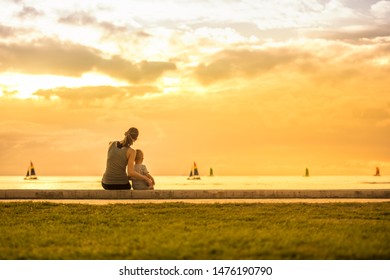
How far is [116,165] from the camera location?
567 inches

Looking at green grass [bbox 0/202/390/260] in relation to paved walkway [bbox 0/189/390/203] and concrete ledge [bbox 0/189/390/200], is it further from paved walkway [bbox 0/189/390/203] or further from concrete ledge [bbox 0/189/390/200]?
concrete ledge [bbox 0/189/390/200]

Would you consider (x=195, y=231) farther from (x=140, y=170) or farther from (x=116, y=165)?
(x=140, y=170)

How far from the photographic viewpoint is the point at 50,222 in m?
11.3

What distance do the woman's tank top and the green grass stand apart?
104 centimetres

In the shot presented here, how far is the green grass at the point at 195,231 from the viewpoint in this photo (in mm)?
7938

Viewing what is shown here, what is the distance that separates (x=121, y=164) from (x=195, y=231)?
5.18m

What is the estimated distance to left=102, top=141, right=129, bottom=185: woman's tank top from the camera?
14234mm

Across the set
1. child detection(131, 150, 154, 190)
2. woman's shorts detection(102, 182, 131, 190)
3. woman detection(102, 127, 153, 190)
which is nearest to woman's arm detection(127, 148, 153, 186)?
woman detection(102, 127, 153, 190)

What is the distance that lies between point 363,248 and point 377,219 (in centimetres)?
375

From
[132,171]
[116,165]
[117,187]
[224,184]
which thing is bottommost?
[224,184]

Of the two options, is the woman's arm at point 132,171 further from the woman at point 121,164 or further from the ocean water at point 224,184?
the ocean water at point 224,184

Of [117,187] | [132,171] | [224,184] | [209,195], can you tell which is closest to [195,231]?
[132,171]

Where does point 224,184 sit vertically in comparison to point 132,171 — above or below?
below

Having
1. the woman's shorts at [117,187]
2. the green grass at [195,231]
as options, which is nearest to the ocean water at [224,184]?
the woman's shorts at [117,187]
